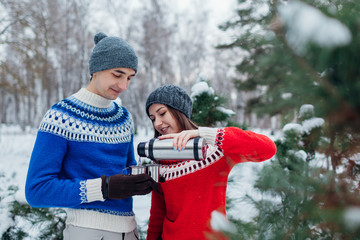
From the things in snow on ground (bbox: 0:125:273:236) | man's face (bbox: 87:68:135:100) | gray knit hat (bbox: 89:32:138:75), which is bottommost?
snow on ground (bbox: 0:125:273:236)

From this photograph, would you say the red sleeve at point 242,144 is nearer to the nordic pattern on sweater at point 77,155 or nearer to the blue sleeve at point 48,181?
the nordic pattern on sweater at point 77,155

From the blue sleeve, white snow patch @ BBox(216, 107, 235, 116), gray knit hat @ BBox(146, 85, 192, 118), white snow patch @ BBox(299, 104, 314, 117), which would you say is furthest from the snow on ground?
the blue sleeve

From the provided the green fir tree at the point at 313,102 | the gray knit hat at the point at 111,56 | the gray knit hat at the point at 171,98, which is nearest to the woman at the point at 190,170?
the gray knit hat at the point at 171,98

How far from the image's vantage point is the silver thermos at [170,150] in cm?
115

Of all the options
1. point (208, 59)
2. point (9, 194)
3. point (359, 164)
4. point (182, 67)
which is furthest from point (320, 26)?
point (208, 59)

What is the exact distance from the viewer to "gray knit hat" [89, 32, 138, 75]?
142cm

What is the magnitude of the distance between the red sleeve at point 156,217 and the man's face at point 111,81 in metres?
0.63

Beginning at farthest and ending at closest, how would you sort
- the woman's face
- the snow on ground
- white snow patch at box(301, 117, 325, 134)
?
the woman's face < the snow on ground < white snow patch at box(301, 117, 325, 134)

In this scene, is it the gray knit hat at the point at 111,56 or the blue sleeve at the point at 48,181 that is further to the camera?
the gray knit hat at the point at 111,56

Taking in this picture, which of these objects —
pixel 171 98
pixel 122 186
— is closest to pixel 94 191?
pixel 122 186

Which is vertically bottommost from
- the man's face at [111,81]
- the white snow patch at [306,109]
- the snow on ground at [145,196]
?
the snow on ground at [145,196]

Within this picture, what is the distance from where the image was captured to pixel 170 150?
1174mm

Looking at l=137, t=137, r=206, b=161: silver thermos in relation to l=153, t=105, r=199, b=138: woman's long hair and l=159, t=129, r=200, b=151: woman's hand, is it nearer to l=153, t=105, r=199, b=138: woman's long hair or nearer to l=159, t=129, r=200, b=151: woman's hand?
l=159, t=129, r=200, b=151: woman's hand

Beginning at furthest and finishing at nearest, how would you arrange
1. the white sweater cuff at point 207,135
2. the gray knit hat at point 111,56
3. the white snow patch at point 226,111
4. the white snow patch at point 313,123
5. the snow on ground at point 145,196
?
the white snow patch at point 226,111 < the gray knit hat at point 111,56 < the white sweater cuff at point 207,135 < the snow on ground at point 145,196 < the white snow patch at point 313,123
